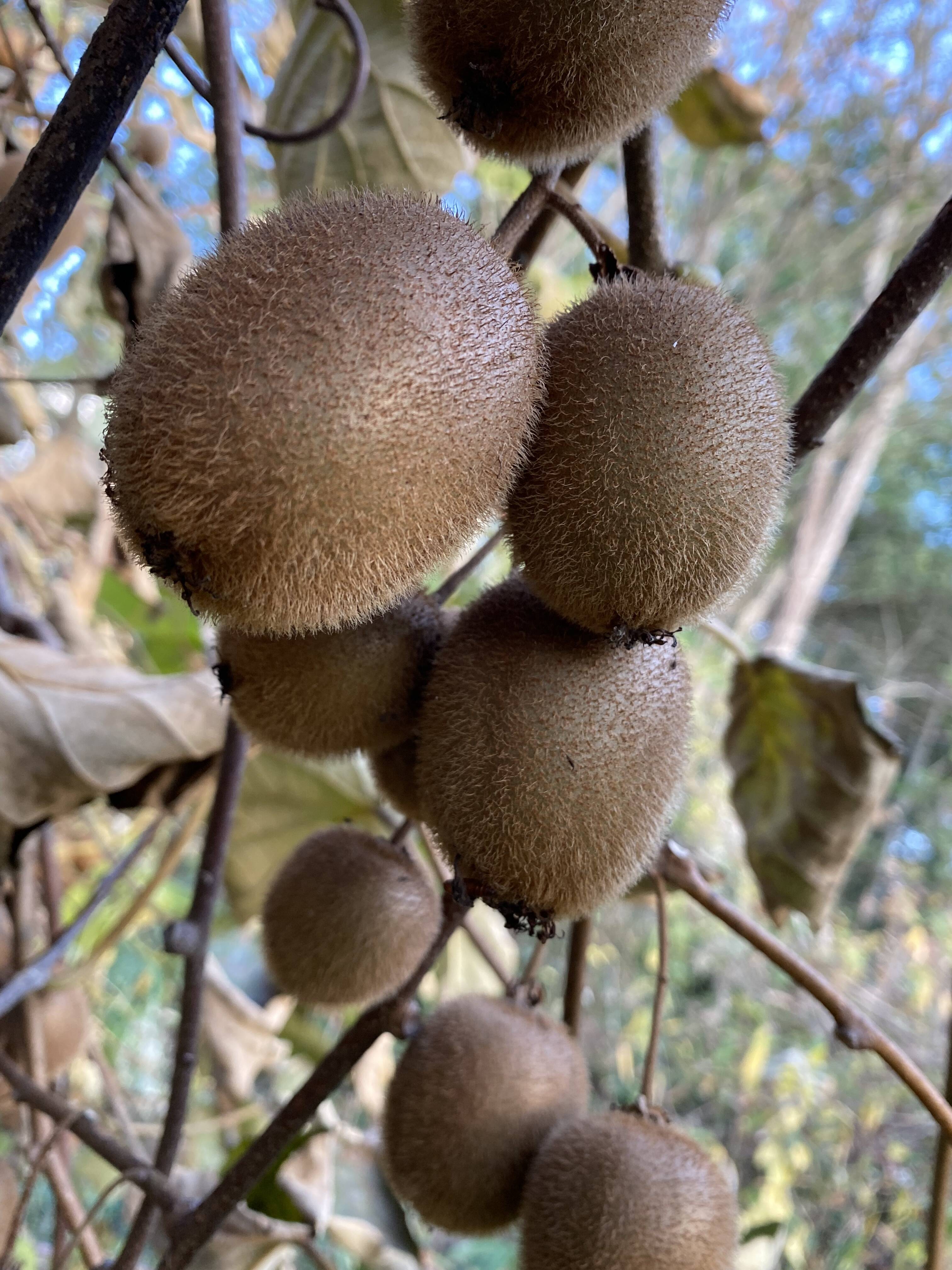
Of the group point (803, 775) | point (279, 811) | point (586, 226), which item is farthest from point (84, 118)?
point (279, 811)

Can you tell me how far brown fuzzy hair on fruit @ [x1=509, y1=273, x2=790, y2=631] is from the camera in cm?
51

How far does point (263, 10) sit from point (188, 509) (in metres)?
1.77

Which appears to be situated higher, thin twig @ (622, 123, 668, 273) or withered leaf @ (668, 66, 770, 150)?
thin twig @ (622, 123, 668, 273)

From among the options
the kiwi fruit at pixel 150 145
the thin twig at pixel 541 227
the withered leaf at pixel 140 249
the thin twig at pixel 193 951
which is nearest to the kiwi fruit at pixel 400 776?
the thin twig at pixel 193 951

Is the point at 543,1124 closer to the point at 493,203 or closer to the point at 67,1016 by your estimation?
the point at 67,1016

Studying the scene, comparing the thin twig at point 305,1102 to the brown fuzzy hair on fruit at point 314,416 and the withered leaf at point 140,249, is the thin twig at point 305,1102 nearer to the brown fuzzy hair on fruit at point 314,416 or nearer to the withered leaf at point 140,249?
the brown fuzzy hair on fruit at point 314,416

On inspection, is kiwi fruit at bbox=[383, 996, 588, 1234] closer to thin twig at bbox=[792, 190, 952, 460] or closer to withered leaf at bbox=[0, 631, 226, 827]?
withered leaf at bbox=[0, 631, 226, 827]

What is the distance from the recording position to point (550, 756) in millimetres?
559

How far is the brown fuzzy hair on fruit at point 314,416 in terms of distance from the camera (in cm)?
38

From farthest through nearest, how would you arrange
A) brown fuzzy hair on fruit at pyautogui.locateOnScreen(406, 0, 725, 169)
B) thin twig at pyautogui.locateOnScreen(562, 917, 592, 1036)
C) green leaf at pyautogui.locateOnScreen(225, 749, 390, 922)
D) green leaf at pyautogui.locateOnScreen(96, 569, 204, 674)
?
green leaf at pyautogui.locateOnScreen(96, 569, 204, 674) → green leaf at pyautogui.locateOnScreen(225, 749, 390, 922) → thin twig at pyautogui.locateOnScreen(562, 917, 592, 1036) → brown fuzzy hair on fruit at pyautogui.locateOnScreen(406, 0, 725, 169)

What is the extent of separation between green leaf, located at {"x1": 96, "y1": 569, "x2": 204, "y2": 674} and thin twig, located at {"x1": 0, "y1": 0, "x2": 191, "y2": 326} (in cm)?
101

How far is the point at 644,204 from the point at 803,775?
652 millimetres

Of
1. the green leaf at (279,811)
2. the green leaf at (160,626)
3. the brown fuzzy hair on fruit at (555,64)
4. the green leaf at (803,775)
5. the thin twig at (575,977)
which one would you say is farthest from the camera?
the green leaf at (160,626)

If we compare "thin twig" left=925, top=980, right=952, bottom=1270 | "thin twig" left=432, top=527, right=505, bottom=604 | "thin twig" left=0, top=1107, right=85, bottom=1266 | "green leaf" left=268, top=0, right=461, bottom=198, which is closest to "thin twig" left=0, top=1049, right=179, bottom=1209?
"thin twig" left=0, top=1107, right=85, bottom=1266
